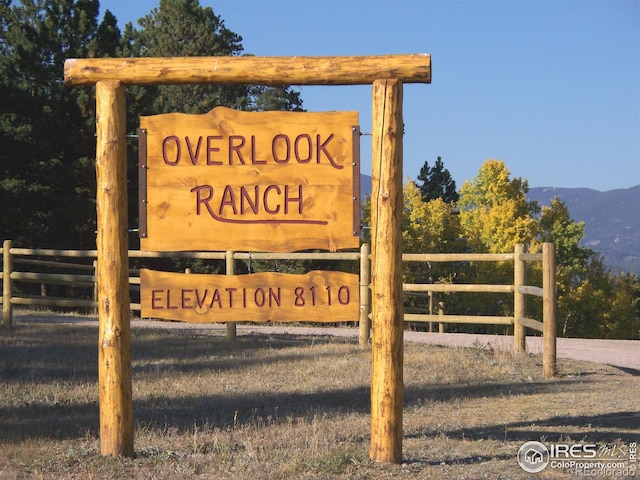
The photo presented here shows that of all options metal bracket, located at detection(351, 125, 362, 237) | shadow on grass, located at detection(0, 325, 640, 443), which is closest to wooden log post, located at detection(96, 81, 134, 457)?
shadow on grass, located at detection(0, 325, 640, 443)

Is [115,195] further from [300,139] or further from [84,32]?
[84,32]

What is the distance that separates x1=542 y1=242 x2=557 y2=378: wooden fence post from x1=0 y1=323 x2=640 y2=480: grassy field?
0.20 metres

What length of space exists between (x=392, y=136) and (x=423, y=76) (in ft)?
1.53

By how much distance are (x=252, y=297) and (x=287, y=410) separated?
2462 millimetres

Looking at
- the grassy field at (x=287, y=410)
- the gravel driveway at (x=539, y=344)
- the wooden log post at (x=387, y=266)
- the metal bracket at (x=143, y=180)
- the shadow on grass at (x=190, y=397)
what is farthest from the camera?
the gravel driveway at (x=539, y=344)

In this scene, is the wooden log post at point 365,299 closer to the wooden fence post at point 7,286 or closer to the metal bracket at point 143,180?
the wooden fence post at point 7,286

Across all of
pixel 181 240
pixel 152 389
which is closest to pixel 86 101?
pixel 152 389

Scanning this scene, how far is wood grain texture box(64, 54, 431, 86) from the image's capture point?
19.7ft

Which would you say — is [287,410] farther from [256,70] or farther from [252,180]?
[256,70]

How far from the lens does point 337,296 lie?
20.8ft

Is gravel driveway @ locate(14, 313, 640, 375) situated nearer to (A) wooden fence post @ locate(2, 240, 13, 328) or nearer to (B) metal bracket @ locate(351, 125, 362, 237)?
(A) wooden fence post @ locate(2, 240, 13, 328)

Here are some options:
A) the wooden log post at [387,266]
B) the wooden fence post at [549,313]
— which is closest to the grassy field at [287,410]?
the wooden fence post at [549,313]

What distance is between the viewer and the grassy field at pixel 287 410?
20.0 ft

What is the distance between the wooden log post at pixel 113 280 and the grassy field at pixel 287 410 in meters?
0.26
